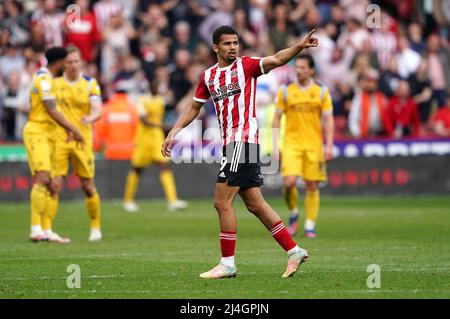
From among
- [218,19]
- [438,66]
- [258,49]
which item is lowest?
[438,66]

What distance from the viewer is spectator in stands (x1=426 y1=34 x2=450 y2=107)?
27641mm

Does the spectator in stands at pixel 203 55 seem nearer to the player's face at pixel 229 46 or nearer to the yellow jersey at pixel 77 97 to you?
the yellow jersey at pixel 77 97

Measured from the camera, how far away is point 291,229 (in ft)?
56.1

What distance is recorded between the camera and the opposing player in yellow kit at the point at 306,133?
1655 centimetres

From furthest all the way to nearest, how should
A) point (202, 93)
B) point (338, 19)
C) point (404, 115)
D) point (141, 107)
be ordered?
1. point (338, 19)
2. point (404, 115)
3. point (141, 107)
4. point (202, 93)

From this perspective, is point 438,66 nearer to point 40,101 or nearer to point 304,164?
point 304,164

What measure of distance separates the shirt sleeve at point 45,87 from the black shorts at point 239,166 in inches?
198

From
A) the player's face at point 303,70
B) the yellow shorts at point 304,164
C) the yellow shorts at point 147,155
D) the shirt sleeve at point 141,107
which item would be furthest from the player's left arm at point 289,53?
the shirt sleeve at point 141,107

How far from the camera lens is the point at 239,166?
11.2 meters

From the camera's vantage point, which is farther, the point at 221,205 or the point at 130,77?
the point at 130,77

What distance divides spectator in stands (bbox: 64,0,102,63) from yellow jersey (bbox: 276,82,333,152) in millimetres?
11758

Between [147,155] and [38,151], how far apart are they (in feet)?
25.8

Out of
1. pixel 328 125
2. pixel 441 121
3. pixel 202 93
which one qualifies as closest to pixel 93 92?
pixel 328 125

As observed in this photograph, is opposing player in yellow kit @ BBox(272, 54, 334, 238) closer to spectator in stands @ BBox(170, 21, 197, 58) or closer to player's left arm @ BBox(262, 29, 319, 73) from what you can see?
player's left arm @ BBox(262, 29, 319, 73)
